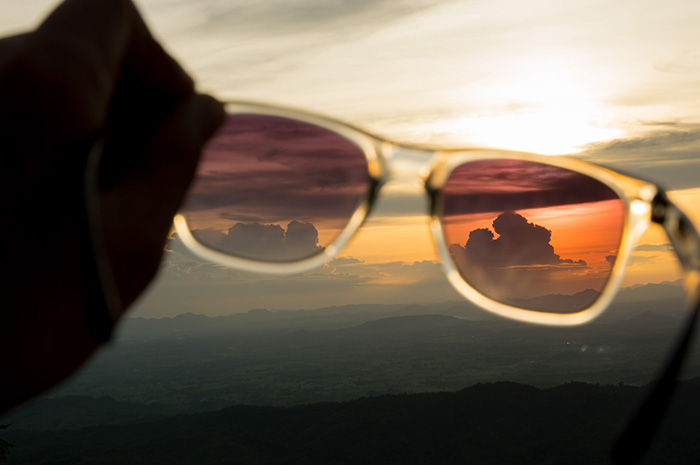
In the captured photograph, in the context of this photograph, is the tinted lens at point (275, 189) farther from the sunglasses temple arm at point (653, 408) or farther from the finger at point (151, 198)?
the sunglasses temple arm at point (653, 408)

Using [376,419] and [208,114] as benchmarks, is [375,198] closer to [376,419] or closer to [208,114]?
[208,114]

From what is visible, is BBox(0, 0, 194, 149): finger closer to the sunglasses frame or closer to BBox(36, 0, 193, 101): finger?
BBox(36, 0, 193, 101): finger

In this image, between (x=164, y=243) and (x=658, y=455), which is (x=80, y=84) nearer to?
(x=164, y=243)

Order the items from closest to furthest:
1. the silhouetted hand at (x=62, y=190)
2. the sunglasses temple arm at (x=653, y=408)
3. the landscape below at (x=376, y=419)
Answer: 1. the silhouetted hand at (x=62, y=190)
2. the sunglasses temple arm at (x=653, y=408)
3. the landscape below at (x=376, y=419)

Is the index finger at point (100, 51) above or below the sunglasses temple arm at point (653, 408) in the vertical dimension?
above

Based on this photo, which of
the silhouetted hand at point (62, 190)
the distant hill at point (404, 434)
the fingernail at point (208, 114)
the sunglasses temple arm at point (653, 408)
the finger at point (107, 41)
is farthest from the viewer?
the distant hill at point (404, 434)

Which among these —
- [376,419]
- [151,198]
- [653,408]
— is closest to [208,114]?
[151,198]

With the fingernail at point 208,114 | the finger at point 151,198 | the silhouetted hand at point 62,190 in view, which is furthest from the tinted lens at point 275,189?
the silhouetted hand at point 62,190

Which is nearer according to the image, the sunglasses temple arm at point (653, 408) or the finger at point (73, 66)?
the finger at point (73, 66)
